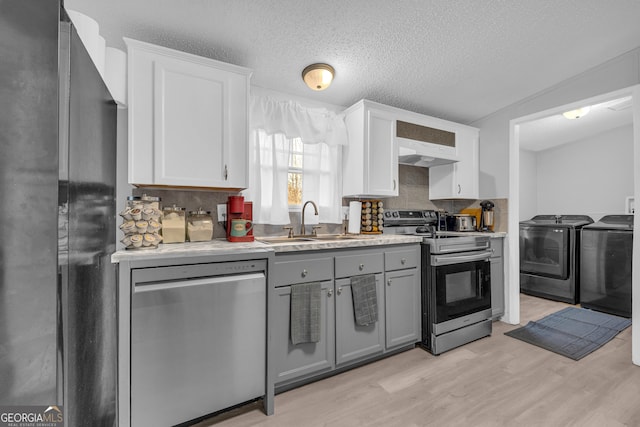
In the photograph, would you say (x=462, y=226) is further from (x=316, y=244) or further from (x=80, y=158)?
(x=80, y=158)

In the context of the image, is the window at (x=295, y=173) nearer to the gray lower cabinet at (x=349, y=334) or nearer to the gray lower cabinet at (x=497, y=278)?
the gray lower cabinet at (x=349, y=334)

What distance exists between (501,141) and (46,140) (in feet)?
12.2

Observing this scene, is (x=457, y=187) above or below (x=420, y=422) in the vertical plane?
above

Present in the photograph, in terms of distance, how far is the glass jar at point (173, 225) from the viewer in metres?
1.81

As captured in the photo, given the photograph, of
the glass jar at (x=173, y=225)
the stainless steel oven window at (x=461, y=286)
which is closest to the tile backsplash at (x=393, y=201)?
the glass jar at (x=173, y=225)

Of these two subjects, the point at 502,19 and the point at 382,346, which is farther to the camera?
the point at 382,346

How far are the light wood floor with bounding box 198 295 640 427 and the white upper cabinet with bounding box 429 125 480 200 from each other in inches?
65.4

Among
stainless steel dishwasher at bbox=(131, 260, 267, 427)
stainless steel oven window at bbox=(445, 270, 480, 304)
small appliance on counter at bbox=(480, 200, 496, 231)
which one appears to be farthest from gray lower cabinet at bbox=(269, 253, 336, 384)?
small appliance on counter at bbox=(480, 200, 496, 231)

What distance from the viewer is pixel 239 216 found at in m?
2.12

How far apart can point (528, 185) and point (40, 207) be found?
20.3 ft

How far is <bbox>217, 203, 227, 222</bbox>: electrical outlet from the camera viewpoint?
2211mm

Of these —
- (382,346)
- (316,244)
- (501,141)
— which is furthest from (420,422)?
(501,141)

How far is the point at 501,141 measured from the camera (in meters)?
3.15
